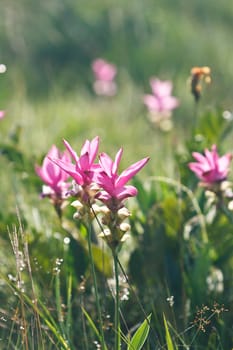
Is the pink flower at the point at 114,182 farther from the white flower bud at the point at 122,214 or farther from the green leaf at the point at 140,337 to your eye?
the green leaf at the point at 140,337

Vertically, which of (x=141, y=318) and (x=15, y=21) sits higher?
(x=15, y=21)

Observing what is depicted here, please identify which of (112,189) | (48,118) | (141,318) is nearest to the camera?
(112,189)

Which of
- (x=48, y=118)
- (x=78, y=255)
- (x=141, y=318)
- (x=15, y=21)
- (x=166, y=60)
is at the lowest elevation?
(x=141, y=318)

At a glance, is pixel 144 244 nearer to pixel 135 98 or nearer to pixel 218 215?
pixel 218 215

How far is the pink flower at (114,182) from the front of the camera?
51.5 inches

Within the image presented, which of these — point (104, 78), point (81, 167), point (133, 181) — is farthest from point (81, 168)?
point (104, 78)

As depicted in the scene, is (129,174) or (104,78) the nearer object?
(129,174)

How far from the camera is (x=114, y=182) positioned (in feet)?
4.33

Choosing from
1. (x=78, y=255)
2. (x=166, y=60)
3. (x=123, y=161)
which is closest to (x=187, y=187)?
(x=78, y=255)

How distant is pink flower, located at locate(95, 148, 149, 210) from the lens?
4.29ft

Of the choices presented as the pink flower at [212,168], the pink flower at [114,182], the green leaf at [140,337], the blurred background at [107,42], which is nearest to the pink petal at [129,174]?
the pink flower at [114,182]

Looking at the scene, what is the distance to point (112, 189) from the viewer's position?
1316 millimetres

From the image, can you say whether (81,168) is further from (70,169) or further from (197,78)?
(197,78)

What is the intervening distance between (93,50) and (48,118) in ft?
4.33
